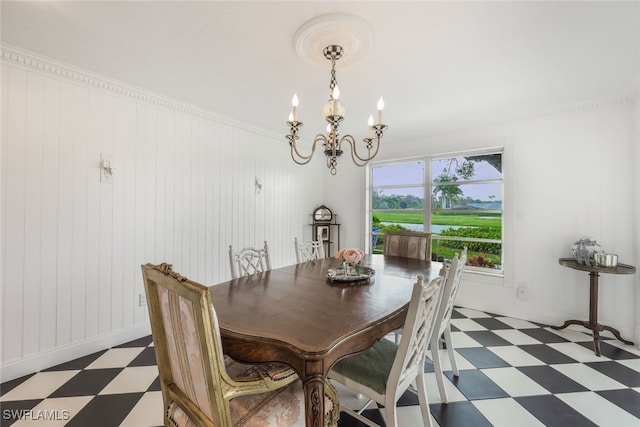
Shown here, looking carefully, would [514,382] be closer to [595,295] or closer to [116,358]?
[595,295]

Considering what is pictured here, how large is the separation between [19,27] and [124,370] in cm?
248

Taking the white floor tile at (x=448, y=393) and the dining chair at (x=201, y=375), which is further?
the white floor tile at (x=448, y=393)

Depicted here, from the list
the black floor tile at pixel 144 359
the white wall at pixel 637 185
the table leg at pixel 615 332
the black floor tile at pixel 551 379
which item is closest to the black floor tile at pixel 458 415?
the black floor tile at pixel 551 379

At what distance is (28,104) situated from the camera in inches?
79.2

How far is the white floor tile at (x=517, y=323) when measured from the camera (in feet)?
9.70

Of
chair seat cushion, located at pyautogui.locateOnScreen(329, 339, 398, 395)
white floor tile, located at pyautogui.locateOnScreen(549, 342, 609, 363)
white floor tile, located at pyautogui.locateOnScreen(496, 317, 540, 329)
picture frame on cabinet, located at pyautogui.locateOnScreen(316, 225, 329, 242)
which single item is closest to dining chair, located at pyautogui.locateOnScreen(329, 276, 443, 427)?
chair seat cushion, located at pyautogui.locateOnScreen(329, 339, 398, 395)

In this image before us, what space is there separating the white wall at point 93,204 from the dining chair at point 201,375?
172 cm

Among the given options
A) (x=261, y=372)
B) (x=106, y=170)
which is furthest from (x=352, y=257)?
(x=106, y=170)

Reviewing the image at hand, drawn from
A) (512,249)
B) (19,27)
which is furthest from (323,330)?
(512,249)

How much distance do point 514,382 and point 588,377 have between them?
0.59 meters

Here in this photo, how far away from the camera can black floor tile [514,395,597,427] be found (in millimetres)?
1588

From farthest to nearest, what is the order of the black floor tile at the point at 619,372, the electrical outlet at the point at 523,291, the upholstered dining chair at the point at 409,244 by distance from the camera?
the electrical outlet at the point at 523,291 < the upholstered dining chair at the point at 409,244 < the black floor tile at the point at 619,372

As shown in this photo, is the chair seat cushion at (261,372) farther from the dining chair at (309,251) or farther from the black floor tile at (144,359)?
the dining chair at (309,251)

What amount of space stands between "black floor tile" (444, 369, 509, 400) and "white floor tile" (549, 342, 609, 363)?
0.98 m
